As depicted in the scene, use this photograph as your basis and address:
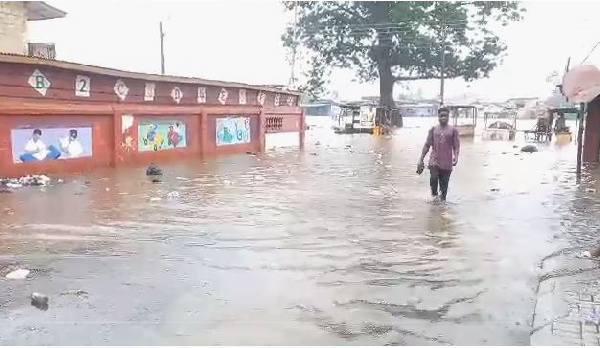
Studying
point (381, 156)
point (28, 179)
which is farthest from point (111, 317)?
point (381, 156)

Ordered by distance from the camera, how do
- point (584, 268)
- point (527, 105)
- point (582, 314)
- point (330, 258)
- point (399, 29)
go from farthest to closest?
point (527, 105) < point (399, 29) < point (330, 258) < point (584, 268) < point (582, 314)

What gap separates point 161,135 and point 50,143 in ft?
15.2

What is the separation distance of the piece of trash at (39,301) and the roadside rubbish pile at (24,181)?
761 centimetres

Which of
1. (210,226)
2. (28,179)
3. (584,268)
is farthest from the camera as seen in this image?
(28,179)

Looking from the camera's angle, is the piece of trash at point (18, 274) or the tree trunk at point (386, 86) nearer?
the piece of trash at point (18, 274)

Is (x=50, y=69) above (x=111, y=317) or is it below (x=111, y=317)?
above

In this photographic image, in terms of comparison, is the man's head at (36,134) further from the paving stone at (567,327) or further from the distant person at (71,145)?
the paving stone at (567,327)

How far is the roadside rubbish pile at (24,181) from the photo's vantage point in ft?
38.9

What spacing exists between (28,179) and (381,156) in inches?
525

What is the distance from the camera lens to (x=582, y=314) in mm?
4398

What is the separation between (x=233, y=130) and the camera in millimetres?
22422

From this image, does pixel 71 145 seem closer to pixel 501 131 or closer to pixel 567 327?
pixel 567 327

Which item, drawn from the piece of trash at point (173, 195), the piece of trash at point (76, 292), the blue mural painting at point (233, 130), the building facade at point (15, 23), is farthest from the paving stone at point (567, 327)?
the building facade at point (15, 23)

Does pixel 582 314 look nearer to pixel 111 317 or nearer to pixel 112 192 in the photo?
pixel 111 317
